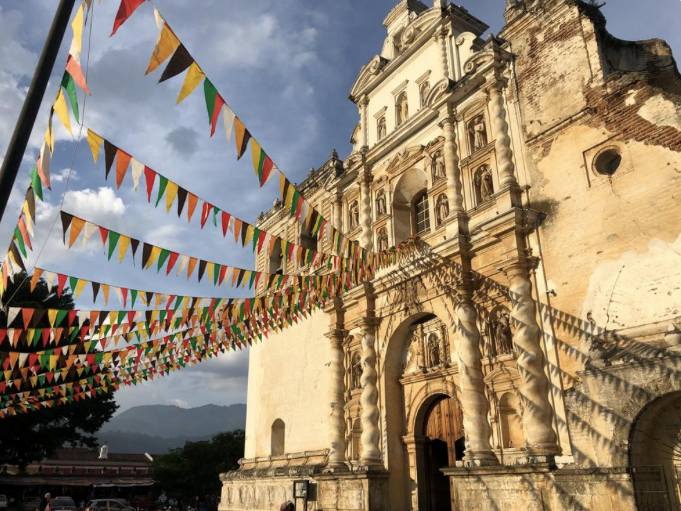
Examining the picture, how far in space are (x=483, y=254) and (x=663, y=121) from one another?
170 inches

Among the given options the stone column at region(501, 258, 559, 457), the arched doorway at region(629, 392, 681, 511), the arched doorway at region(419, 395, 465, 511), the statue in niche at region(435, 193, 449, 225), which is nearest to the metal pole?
the arched doorway at region(629, 392, 681, 511)

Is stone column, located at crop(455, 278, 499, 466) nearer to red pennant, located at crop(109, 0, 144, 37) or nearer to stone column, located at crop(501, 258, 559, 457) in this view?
stone column, located at crop(501, 258, 559, 457)

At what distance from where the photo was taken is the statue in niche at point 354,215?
17.8 metres

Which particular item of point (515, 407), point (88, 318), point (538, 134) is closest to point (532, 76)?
point (538, 134)

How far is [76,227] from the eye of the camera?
8.02 meters

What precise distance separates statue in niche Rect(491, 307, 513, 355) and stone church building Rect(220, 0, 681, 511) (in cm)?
5

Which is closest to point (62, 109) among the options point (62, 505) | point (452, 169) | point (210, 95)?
point (210, 95)

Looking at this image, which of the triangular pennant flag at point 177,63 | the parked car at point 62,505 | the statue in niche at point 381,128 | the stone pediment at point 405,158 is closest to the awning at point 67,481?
the parked car at point 62,505

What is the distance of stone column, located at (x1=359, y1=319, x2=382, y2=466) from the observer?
14062 millimetres

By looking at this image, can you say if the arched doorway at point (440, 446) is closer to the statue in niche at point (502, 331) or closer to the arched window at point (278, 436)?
the statue in niche at point (502, 331)

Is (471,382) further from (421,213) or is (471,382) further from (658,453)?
(421,213)

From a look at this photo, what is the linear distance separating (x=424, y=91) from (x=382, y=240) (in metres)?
4.39

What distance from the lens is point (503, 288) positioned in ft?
39.1

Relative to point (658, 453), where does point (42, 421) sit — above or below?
above
